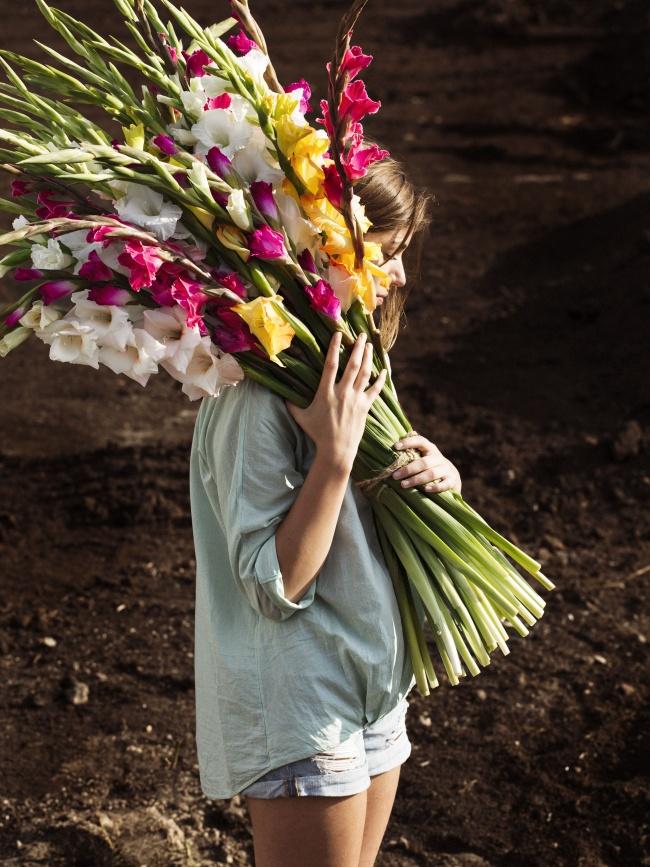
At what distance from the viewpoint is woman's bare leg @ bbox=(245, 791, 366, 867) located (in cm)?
200

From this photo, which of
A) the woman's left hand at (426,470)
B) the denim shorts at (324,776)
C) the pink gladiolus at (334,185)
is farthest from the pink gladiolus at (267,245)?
the denim shorts at (324,776)

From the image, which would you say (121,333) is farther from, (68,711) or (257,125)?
(68,711)

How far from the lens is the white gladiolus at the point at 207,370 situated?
191 centimetres

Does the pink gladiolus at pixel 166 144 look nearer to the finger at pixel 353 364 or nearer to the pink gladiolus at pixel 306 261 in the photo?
the pink gladiolus at pixel 306 261

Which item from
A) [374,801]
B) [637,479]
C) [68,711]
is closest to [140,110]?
[374,801]

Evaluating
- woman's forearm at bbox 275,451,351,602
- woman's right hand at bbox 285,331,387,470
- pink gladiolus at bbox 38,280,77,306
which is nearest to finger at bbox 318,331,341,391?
woman's right hand at bbox 285,331,387,470

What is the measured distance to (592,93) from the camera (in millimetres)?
10562

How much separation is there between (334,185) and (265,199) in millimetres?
113

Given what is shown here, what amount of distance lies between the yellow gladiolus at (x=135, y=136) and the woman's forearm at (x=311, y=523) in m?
0.58

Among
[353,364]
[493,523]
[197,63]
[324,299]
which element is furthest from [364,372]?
[493,523]

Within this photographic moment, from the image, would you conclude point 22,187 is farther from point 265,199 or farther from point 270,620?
point 270,620

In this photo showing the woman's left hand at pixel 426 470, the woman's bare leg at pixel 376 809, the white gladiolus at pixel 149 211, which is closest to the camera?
the white gladiolus at pixel 149 211

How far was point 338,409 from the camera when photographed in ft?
6.45

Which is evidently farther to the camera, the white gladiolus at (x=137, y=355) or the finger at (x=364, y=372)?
the finger at (x=364, y=372)
